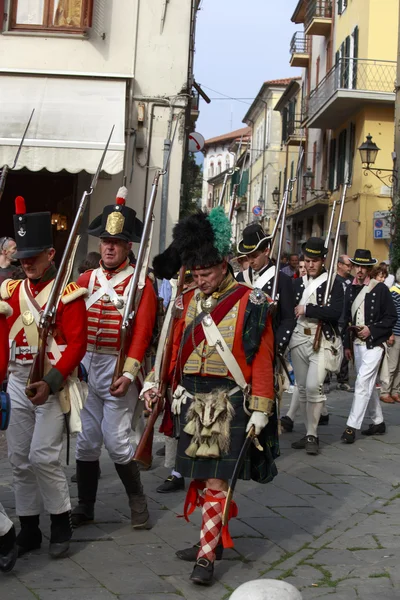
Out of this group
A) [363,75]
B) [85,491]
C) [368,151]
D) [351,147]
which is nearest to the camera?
[85,491]

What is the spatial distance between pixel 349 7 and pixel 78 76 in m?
17.7

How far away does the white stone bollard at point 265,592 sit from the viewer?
3.04 meters

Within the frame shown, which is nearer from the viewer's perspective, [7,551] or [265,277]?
[7,551]

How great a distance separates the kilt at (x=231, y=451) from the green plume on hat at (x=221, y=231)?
28.6 inches

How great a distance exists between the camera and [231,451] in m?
5.60

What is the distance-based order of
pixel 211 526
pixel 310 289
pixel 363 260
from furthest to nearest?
pixel 363 260 < pixel 310 289 < pixel 211 526

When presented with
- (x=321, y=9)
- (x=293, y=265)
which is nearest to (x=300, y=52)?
(x=321, y=9)

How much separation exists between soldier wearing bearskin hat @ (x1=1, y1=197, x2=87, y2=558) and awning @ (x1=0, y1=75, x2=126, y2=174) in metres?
7.13

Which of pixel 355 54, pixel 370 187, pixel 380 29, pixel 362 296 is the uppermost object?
pixel 380 29

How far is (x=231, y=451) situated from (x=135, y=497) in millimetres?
1085

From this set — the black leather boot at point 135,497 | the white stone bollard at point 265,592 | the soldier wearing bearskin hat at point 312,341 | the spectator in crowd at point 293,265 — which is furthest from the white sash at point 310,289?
the spectator in crowd at point 293,265

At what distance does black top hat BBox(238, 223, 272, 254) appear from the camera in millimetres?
7926

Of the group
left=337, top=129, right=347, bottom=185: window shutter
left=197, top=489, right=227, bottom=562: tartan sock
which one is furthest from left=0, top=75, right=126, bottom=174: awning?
left=337, top=129, right=347, bottom=185: window shutter

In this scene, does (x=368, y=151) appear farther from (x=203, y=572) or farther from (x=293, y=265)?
(x=203, y=572)
